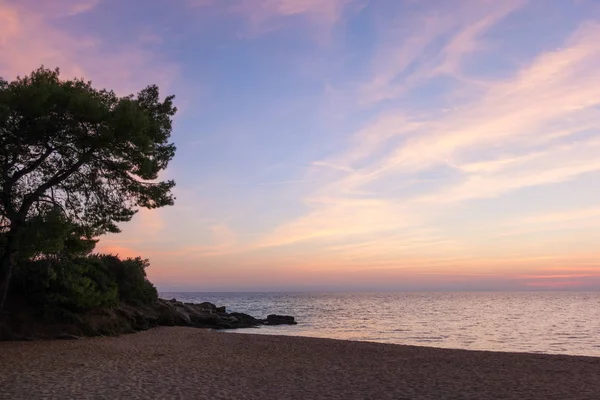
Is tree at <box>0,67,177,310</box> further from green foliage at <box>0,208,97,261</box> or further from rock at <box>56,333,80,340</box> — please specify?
Answer: rock at <box>56,333,80,340</box>

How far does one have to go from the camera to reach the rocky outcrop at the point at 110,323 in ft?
84.7

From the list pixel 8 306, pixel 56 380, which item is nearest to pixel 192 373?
pixel 56 380

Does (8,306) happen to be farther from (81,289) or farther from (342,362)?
(342,362)

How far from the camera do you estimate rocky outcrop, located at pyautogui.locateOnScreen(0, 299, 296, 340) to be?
1016 inches

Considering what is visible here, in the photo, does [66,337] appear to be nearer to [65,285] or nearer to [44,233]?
[65,285]

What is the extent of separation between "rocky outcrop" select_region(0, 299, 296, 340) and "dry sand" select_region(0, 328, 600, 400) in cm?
247

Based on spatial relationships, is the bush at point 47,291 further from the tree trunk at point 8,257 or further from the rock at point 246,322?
the rock at point 246,322

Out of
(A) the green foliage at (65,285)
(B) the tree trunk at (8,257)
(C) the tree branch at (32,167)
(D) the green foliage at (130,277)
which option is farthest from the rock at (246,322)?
(C) the tree branch at (32,167)

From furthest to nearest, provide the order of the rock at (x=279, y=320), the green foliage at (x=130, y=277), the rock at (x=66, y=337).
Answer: the rock at (x=279, y=320) → the green foliage at (x=130, y=277) → the rock at (x=66, y=337)

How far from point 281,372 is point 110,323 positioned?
18.7 m

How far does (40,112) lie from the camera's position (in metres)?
18.9

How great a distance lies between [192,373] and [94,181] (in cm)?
1027

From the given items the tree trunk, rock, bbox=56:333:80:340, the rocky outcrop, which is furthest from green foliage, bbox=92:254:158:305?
the tree trunk

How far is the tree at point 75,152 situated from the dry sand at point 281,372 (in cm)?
544
